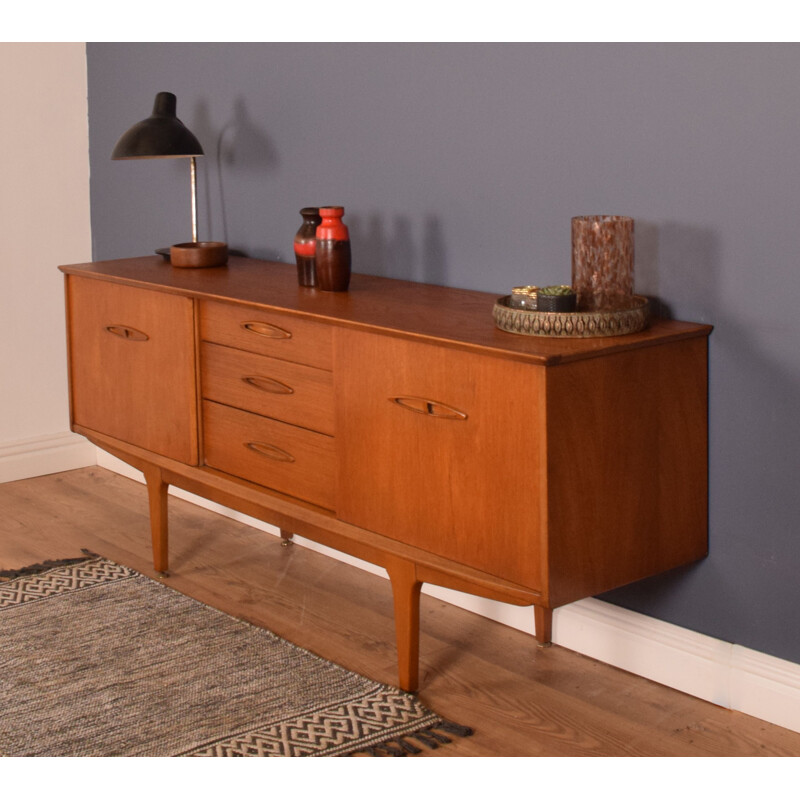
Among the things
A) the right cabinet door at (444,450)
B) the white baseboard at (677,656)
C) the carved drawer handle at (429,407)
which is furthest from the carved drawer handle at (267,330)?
the white baseboard at (677,656)

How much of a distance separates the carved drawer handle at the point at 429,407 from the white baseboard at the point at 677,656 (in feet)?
2.15

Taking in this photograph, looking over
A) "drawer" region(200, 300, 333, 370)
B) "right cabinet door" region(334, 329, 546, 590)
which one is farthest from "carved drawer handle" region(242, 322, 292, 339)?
"right cabinet door" region(334, 329, 546, 590)

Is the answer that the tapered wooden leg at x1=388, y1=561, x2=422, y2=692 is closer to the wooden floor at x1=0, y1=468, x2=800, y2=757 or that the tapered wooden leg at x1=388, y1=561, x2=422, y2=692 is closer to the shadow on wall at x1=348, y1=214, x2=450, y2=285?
the wooden floor at x1=0, y1=468, x2=800, y2=757

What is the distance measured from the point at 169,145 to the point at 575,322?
1.40 meters

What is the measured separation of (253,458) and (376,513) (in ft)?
1.40

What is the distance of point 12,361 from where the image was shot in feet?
12.7

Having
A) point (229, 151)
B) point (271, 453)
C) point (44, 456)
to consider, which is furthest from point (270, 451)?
point (44, 456)

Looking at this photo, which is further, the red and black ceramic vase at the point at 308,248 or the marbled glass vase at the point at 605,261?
the red and black ceramic vase at the point at 308,248

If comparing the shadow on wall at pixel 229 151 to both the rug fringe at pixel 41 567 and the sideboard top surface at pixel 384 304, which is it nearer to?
the sideboard top surface at pixel 384 304

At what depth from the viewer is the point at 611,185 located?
7.64ft

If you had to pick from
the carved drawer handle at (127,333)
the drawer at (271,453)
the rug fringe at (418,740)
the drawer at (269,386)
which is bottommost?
the rug fringe at (418,740)

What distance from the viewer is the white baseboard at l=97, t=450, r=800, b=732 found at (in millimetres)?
2221

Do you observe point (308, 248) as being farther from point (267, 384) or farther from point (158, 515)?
point (158, 515)

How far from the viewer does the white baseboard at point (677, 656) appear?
7.29 feet
